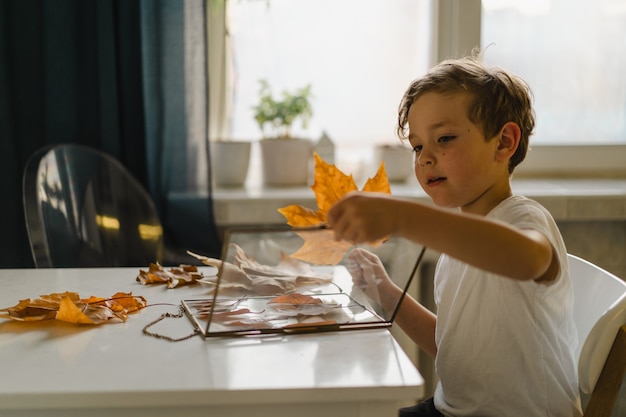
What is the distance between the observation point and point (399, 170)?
2.42 m

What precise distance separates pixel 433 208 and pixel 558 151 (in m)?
1.82

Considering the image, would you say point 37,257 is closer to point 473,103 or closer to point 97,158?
point 97,158

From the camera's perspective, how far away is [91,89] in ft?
7.22

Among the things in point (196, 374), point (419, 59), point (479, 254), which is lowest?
point (196, 374)

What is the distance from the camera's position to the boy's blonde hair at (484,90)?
117 centimetres

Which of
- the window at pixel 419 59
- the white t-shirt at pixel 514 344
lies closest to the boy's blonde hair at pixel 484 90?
the white t-shirt at pixel 514 344

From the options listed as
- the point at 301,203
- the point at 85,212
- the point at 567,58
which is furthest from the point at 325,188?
the point at 567,58

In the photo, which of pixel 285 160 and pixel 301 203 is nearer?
pixel 301 203

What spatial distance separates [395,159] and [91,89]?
97 cm

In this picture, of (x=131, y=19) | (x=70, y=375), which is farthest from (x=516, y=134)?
(x=131, y=19)

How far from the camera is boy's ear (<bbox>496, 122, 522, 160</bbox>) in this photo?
3.87 feet

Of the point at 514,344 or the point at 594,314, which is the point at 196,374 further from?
the point at 594,314

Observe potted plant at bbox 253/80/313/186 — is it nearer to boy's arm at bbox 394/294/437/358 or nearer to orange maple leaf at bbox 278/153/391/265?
boy's arm at bbox 394/294/437/358

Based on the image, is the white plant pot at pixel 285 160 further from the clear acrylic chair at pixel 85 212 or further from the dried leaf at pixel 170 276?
the dried leaf at pixel 170 276
